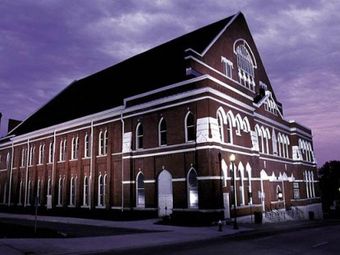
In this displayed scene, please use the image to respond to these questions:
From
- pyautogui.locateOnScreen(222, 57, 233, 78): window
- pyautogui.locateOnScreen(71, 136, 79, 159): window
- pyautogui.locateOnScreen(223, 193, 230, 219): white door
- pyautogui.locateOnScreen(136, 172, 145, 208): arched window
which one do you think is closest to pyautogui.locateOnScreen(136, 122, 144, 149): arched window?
pyautogui.locateOnScreen(136, 172, 145, 208): arched window

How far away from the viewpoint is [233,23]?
41.0m

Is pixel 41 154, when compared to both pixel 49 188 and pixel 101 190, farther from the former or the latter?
pixel 101 190

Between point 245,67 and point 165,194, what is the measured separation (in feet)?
67.8

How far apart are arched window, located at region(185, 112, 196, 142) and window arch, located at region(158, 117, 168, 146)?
2.71 metres

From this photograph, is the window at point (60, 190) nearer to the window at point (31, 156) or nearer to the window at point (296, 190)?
the window at point (31, 156)

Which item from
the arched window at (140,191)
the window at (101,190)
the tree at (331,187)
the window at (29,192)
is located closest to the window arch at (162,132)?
the arched window at (140,191)

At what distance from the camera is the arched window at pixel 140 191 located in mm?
33253

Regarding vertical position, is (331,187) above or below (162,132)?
below

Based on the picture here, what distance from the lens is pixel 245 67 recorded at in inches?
1698

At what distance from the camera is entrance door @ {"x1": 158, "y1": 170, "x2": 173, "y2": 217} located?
101 feet

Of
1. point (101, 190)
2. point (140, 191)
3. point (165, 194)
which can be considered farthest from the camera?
point (101, 190)

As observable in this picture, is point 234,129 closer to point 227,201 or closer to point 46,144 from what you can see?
point 227,201

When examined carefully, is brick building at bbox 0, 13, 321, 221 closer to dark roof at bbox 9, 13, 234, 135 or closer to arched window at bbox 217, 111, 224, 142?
arched window at bbox 217, 111, 224, 142

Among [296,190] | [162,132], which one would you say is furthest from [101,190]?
[296,190]
